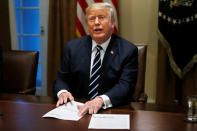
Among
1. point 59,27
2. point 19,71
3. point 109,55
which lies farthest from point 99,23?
point 59,27

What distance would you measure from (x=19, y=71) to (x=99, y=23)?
3.39ft

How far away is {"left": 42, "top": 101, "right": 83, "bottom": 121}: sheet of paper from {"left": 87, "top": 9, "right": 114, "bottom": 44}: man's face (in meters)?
0.54

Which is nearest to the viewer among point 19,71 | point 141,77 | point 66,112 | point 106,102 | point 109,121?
point 109,121

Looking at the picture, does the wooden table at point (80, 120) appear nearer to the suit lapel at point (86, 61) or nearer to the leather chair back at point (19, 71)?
the suit lapel at point (86, 61)

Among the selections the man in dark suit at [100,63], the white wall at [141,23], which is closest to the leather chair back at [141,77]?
the man in dark suit at [100,63]

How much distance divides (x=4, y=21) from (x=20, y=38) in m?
0.49

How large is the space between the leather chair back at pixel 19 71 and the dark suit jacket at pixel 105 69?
20.7 inches

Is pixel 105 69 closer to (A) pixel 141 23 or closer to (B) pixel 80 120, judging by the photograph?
(B) pixel 80 120

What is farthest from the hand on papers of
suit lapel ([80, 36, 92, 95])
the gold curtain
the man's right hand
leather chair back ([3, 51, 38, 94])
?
the gold curtain

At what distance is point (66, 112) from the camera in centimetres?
135

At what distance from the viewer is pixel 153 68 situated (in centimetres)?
365

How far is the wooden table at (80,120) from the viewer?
3.71 feet

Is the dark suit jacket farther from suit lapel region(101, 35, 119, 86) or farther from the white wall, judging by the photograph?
the white wall

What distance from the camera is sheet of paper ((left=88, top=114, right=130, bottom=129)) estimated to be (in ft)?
3.77
